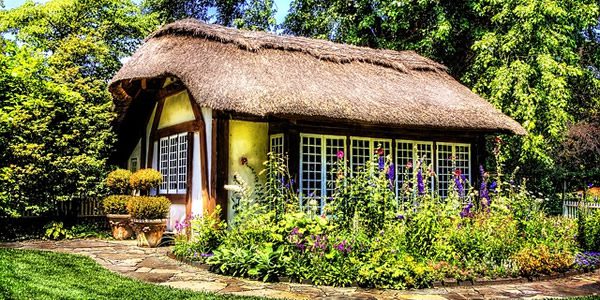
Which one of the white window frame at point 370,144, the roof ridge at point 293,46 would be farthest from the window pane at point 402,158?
the roof ridge at point 293,46

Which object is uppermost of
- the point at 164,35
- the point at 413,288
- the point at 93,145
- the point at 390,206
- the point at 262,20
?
the point at 262,20

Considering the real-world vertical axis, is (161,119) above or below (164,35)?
below

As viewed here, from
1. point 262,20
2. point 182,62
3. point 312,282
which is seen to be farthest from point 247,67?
point 262,20

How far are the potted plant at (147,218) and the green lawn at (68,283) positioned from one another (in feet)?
8.79

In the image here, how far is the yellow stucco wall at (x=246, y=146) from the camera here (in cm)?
1113

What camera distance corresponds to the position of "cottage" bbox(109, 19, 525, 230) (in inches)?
424

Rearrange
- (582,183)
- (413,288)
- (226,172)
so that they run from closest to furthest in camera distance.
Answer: (413,288) < (226,172) < (582,183)

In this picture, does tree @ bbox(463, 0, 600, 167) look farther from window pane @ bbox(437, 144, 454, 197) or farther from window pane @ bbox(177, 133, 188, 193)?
window pane @ bbox(177, 133, 188, 193)

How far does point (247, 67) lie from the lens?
37.6ft

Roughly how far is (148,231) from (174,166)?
202 cm

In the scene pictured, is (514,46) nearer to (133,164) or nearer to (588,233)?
(588,233)

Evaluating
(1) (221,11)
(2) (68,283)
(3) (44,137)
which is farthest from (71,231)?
(1) (221,11)

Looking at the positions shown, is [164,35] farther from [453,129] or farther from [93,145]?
[453,129]

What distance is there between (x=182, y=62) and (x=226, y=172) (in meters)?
2.56
